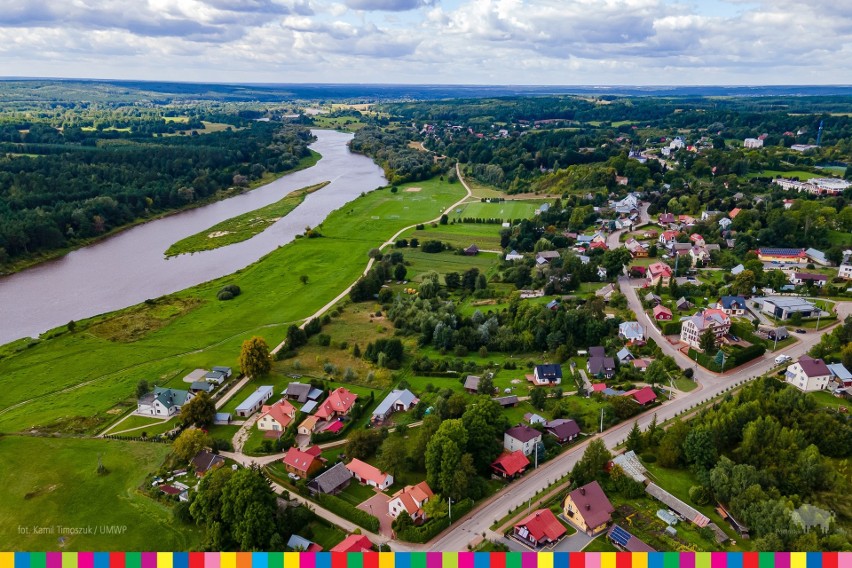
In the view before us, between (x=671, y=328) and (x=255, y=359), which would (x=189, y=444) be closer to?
(x=255, y=359)

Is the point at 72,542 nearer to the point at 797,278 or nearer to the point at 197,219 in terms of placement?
the point at 797,278

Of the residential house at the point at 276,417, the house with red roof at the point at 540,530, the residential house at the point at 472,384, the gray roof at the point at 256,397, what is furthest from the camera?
the residential house at the point at 472,384

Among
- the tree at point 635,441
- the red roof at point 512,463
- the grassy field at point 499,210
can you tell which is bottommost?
the red roof at point 512,463

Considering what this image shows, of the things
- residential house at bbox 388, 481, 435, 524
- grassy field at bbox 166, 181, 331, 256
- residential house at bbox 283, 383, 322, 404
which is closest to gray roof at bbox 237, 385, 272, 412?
residential house at bbox 283, 383, 322, 404

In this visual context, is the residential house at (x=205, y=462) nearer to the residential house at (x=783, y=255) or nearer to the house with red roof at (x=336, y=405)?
the house with red roof at (x=336, y=405)

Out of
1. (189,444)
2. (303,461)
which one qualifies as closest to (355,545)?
(303,461)

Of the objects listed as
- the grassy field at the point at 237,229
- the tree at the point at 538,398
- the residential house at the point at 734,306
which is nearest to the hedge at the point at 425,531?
the tree at the point at 538,398

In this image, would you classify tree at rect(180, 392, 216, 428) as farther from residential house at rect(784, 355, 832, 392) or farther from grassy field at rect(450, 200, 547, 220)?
grassy field at rect(450, 200, 547, 220)
